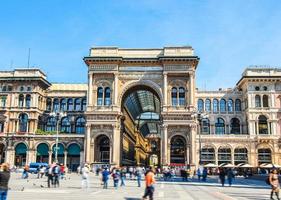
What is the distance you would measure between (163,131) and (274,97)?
26.7 m

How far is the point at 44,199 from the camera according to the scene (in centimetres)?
1820

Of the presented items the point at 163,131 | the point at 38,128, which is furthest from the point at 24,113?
the point at 163,131

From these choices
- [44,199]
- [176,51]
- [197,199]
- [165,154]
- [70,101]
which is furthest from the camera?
[70,101]

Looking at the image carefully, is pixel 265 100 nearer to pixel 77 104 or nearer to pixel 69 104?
pixel 77 104

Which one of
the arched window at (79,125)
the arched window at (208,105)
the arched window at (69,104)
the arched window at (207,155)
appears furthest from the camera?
the arched window at (69,104)

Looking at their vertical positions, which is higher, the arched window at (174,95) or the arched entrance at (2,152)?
the arched window at (174,95)

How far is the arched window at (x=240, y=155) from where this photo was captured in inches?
2800

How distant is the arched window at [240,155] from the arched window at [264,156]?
265cm

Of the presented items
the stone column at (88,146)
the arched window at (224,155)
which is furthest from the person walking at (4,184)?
the arched window at (224,155)

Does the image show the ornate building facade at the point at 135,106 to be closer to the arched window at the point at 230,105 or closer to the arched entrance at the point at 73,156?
the arched window at the point at 230,105

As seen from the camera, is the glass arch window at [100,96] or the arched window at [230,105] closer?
the glass arch window at [100,96]

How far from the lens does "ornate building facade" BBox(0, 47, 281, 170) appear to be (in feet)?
203

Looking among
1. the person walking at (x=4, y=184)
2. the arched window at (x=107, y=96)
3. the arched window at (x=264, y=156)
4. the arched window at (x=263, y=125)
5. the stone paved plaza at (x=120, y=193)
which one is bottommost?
the stone paved plaza at (x=120, y=193)

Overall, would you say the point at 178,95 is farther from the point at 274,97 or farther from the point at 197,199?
the point at 197,199
